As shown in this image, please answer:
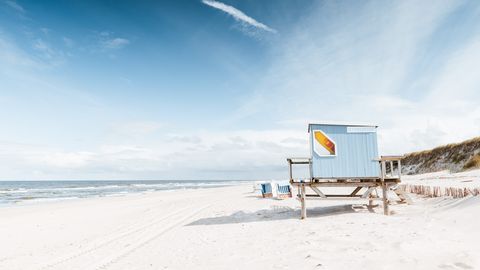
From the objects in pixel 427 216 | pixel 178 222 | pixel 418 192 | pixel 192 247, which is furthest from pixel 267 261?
pixel 418 192

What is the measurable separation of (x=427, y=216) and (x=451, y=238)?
3799 mm

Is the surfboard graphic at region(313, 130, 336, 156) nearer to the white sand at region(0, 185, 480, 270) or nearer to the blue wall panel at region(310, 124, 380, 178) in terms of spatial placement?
the blue wall panel at region(310, 124, 380, 178)

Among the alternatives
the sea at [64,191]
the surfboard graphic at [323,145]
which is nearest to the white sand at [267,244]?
Answer: the surfboard graphic at [323,145]

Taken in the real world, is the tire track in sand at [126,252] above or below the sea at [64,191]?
above

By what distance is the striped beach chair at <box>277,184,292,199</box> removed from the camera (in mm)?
24125

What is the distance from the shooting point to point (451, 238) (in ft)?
24.9

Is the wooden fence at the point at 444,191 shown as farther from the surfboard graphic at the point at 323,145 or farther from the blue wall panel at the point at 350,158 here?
the surfboard graphic at the point at 323,145

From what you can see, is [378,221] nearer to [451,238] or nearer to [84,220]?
[451,238]

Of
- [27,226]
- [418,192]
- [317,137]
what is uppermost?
[317,137]

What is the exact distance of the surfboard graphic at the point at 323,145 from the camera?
13.2m

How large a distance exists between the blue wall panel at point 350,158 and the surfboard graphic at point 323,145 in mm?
123

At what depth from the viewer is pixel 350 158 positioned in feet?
43.0

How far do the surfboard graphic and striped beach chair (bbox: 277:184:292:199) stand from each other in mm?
11447

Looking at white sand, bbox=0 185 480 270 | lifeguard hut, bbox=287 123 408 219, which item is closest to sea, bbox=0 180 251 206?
white sand, bbox=0 185 480 270
